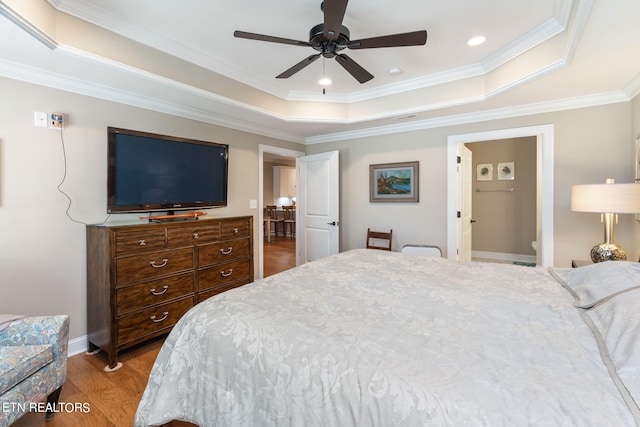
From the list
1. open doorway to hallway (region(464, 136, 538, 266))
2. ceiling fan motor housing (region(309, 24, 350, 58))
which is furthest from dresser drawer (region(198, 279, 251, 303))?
open doorway to hallway (region(464, 136, 538, 266))

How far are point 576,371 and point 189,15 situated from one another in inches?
114

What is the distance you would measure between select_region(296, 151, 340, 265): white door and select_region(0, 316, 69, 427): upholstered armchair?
3.16m

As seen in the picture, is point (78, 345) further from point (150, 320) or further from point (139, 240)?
point (139, 240)

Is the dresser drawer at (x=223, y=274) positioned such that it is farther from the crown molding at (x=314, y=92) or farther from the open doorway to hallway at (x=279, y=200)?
the open doorway to hallway at (x=279, y=200)

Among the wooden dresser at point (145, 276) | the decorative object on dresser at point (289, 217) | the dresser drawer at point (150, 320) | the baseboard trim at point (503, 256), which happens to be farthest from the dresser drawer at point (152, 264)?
the decorative object on dresser at point (289, 217)

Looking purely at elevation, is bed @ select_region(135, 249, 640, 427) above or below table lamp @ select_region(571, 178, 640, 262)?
below

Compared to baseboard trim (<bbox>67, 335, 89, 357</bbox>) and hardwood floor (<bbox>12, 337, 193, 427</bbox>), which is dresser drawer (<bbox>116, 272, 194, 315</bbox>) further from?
baseboard trim (<bbox>67, 335, 89, 357</bbox>)

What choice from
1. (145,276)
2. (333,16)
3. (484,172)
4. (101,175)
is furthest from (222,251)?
(484,172)

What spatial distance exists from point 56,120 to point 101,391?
2091 mm

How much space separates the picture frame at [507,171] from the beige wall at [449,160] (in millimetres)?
2457

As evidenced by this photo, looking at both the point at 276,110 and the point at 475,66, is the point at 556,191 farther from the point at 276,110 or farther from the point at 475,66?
the point at 276,110

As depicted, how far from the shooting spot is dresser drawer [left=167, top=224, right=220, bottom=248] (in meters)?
2.63

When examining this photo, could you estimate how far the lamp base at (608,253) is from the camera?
8.02ft

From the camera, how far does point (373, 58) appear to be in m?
2.80
